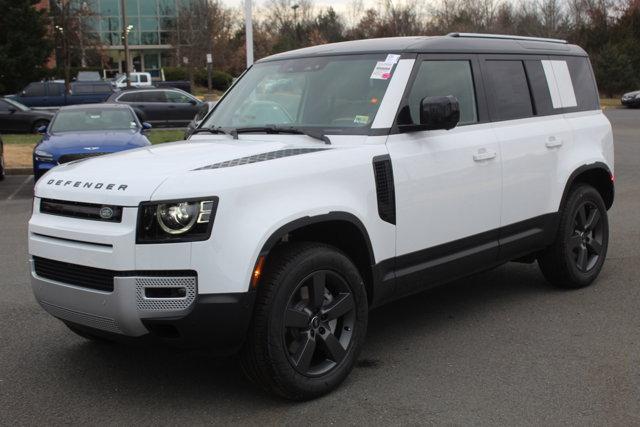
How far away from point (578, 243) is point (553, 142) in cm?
94

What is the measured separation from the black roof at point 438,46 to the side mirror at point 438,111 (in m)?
0.54

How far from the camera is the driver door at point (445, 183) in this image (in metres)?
4.45

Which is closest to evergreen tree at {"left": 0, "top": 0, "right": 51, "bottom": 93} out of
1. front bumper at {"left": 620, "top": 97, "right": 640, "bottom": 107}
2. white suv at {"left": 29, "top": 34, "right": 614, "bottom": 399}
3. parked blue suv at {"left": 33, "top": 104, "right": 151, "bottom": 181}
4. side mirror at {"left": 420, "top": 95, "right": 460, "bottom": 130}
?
parked blue suv at {"left": 33, "top": 104, "right": 151, "bottom": 181}

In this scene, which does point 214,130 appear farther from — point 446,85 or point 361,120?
point 446,85

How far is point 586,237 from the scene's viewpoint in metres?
6.15

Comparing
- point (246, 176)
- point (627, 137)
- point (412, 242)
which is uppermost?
point (246, 176)

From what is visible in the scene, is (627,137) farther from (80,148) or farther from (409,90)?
(409,90)

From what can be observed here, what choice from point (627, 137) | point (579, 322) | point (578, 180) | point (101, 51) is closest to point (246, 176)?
point (579, 322)

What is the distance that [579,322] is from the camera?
5254 millimetres

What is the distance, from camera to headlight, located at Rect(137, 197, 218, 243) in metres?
3.50

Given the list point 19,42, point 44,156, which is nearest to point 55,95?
point 19,42

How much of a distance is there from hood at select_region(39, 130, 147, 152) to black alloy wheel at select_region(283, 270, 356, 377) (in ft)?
27.9

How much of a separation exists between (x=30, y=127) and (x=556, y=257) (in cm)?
2179

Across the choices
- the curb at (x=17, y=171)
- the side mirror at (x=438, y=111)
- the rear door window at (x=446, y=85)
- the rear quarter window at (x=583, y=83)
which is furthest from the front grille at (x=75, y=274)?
the curb at (x=17, y=171)
